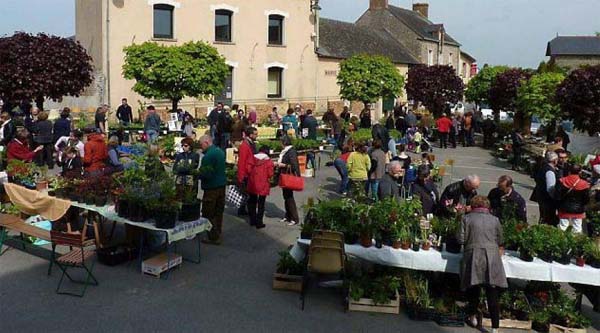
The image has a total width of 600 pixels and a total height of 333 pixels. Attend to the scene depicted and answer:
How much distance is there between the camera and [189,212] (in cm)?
825

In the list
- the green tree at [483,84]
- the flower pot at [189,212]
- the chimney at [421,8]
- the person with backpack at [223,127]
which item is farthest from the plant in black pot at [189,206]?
the chimney at [421,8]

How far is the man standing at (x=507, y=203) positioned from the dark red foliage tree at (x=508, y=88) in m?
17.4

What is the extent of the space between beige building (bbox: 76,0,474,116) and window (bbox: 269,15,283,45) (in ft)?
0.17

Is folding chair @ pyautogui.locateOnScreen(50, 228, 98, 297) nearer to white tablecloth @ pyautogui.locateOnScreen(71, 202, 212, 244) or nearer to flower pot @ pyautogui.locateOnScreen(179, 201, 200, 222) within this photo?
white tablecloth @ pyautogui.locateOnScreen(71, 202, 212, 244)

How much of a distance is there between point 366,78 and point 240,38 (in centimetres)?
679

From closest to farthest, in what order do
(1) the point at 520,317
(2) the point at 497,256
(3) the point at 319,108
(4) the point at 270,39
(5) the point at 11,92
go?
1. (2) the point at 497,256
2. (1) the point at 520,317
3. (5) the point at 11,92
4. (4) the point at 270,39
5. (3) the point at 319,108

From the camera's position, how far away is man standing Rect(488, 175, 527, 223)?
777 centimetres

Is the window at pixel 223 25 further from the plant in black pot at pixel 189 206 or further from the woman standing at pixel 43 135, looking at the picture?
the plant in black pot at pixel 189 206

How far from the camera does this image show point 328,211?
24.6 ft

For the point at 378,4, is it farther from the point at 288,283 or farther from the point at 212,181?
the point at 288,283

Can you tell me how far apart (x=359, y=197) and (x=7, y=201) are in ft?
19.8

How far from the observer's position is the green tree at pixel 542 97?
798 inches

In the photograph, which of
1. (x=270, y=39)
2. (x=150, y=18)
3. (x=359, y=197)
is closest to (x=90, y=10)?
(x=150, y=18)

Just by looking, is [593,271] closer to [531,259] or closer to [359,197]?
[531,259]
